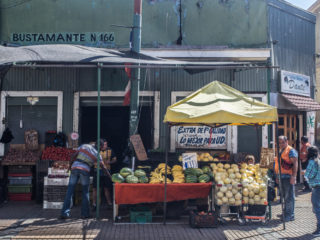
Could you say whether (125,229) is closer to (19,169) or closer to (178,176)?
(178,176)

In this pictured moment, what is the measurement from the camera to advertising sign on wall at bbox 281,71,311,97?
1176 cm

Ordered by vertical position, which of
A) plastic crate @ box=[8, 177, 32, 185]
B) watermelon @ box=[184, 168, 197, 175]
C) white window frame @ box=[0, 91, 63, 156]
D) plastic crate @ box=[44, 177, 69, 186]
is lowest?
plastic crate @ box=[8, 177, 32, 185]

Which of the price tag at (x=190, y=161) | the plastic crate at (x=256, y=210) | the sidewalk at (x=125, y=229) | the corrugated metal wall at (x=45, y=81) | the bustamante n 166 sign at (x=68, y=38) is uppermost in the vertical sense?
the bustamante n 166 sign at (x=68, y=38)

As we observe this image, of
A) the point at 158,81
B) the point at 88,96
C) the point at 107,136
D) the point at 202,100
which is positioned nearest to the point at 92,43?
the point at 88,96

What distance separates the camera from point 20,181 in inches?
385

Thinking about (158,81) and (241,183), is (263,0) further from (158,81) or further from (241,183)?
(241,183)

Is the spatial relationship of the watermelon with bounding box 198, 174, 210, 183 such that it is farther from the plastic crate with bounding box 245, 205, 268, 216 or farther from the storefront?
the storefront

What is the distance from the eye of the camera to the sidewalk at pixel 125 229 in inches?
266

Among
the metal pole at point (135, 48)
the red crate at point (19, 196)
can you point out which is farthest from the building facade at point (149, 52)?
the red crate at point (19, 196)

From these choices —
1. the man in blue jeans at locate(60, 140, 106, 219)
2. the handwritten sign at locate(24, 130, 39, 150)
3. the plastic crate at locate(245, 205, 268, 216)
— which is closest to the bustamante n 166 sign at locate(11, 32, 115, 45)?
the handwritten sign at locate(24, 130, 39, 150)

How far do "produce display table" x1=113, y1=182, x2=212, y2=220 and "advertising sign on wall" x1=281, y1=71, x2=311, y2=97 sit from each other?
578 centimetres

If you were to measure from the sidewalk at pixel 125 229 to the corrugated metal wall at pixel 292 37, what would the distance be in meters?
5.55

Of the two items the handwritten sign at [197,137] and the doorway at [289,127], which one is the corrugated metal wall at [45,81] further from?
Answer: the doorway at [289,127]

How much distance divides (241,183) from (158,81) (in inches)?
187
